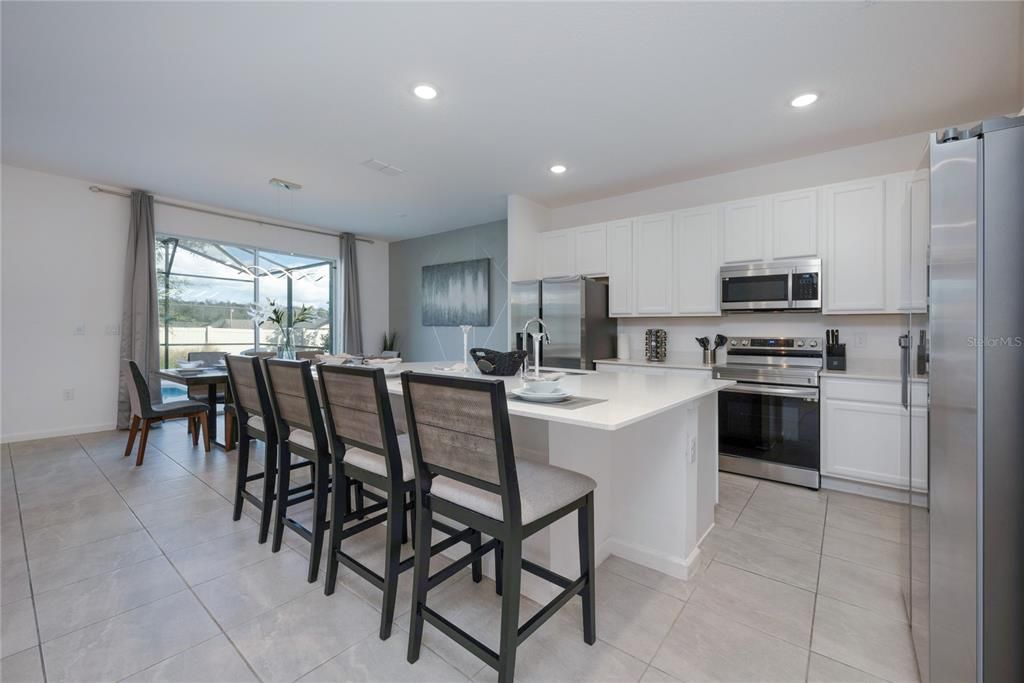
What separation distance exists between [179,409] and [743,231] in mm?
5122

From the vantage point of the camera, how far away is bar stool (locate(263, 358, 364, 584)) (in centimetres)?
186

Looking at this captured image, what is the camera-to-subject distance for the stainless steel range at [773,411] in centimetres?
309

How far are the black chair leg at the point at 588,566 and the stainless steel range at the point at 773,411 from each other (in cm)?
196

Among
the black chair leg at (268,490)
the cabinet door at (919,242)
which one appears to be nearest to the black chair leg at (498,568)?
the black chair leg at (268,490)

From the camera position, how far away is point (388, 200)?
195 inches

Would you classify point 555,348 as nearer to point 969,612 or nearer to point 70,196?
point 969,612

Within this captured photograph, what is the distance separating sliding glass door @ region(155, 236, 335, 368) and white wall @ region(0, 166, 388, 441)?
0.51m

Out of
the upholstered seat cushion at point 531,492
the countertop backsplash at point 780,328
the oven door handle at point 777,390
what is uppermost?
the countertop backsplash at point 780,328

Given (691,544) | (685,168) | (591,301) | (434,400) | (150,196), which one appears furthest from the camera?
(150,196)

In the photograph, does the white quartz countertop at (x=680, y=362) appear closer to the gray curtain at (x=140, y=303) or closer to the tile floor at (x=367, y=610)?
the tile floor at (x=367, y=610)

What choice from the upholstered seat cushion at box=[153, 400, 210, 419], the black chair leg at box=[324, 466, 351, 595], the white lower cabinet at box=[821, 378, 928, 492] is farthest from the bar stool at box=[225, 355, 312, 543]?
the white lower cabinet at box=[821, 378, 928, 492]

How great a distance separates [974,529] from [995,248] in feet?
2.19

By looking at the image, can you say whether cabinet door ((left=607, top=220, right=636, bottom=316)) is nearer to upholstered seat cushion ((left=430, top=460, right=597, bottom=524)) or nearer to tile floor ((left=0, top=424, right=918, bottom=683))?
tile floor ((left=0, top=424, right=918, bottom=683))

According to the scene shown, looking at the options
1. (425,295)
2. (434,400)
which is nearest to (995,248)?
(434,400)
